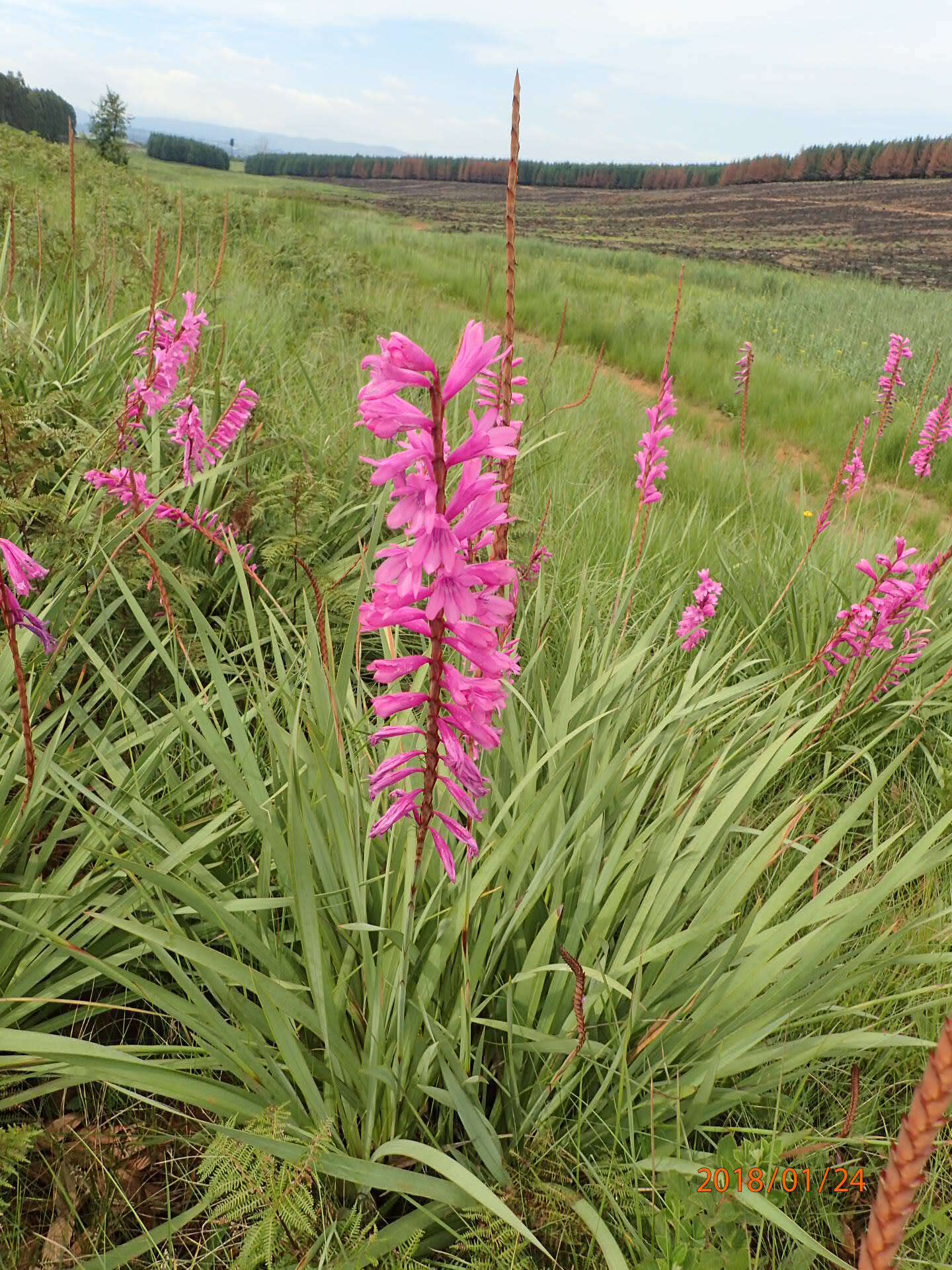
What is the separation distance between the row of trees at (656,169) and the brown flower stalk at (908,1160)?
252 ft

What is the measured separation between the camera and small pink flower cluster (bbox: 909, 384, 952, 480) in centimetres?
404

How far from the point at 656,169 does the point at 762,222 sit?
157 ft

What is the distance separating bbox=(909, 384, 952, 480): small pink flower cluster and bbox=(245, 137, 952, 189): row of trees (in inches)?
2837

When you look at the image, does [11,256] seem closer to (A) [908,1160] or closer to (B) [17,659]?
(B) [17,659]

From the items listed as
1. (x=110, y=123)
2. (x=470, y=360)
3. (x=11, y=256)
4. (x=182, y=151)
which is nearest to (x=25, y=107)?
(x=110, y=123)

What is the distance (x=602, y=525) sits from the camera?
3.85 meters

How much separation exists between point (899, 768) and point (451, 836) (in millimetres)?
2015

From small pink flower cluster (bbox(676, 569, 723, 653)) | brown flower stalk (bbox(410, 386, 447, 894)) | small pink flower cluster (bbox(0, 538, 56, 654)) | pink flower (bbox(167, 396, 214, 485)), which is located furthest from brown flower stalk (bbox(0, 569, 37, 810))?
small pink flower cluster (bbox(676, 569, 723, 653))

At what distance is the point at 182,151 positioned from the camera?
78.1 meters

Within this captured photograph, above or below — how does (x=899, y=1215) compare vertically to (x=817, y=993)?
above

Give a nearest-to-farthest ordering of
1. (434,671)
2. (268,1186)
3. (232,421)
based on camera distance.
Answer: (434,671), (268,1186), (232,421)

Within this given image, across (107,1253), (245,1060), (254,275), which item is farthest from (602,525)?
(254,275)

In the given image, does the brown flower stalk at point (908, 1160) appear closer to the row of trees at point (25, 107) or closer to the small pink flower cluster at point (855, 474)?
the small pink flower cluster at point (855, 474)

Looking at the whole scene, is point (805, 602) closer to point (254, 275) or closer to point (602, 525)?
point (602, 525)
